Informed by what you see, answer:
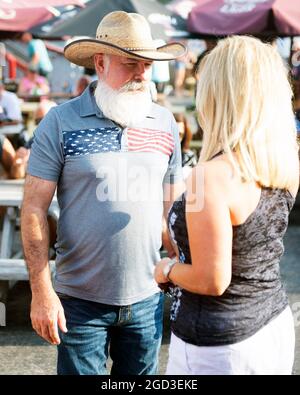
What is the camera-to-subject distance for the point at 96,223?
244cm

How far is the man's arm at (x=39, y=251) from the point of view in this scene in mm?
2373

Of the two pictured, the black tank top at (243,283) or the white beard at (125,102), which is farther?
the white beard at (125,102)

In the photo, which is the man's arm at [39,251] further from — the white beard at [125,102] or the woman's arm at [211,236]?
the woman's arm at [211,236]

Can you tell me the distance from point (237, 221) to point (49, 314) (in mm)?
811

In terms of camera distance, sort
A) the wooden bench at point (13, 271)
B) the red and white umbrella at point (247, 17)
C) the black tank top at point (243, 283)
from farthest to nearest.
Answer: the red and white umbrella at point (247, 17) < the wooden bench at point (13, 271) < the black tank top at point (243, 283)

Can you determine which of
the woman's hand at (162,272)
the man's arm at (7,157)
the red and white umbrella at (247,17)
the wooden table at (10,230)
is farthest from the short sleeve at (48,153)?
the red and white umbrella at (247,17)

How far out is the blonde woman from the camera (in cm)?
189

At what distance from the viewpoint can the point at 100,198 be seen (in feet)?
7.98

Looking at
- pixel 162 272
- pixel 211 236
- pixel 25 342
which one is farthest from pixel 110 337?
pixel 25 342

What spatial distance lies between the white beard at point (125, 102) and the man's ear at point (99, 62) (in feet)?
0.21

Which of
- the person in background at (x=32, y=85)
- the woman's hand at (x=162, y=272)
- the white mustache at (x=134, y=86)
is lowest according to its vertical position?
the person in background at (x=32, y=85)

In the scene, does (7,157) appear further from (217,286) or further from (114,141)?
(217,286)

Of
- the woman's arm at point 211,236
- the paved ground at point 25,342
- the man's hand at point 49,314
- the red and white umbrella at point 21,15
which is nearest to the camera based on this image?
the woman's arm at point 211,236

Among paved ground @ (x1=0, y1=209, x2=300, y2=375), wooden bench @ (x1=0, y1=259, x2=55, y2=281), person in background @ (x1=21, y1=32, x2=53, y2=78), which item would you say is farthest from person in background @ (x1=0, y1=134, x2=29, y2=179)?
person in background @ (x1=21, y1=32, x2=53, y2=78)
